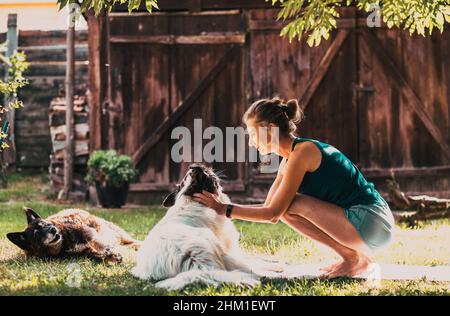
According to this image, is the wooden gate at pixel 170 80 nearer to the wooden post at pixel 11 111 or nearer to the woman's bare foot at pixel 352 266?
the wooden post at pixel 11 111

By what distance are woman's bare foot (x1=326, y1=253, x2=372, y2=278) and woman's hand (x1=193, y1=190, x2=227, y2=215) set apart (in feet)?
3.06

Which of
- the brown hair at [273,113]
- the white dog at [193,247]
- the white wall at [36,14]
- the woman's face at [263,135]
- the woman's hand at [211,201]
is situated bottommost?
the white dog at [193,247]

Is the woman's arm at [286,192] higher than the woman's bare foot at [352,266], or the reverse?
the woman's arm at [286,192]

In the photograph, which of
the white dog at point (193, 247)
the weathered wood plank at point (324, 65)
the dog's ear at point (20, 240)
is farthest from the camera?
the weathered wood plank at point (324, 65)

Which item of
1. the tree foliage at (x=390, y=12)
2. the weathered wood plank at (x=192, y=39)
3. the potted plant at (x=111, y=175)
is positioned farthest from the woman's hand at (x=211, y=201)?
the weathered wood plank at (x=192, y=39)

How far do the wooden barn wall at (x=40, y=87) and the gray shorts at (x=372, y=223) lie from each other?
10.1m

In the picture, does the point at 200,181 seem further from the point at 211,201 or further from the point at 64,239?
the point at 64,239

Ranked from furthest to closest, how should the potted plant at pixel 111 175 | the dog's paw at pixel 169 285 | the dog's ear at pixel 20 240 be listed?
the potted plant at pixel 111 175, the dog's ear at pixel 20 240, the dog's paw at pixel 169 285

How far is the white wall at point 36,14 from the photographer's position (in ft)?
52.2

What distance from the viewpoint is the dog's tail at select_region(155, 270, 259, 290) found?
4469 millimetres

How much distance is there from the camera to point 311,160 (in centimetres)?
471

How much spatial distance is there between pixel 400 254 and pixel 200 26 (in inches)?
229

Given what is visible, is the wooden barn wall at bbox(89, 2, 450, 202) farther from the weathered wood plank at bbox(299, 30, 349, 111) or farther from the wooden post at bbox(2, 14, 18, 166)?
the wooden post at bbox(2, 14, 18, 166)

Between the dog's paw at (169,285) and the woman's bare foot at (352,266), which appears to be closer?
the dog's paw at (169,285)
